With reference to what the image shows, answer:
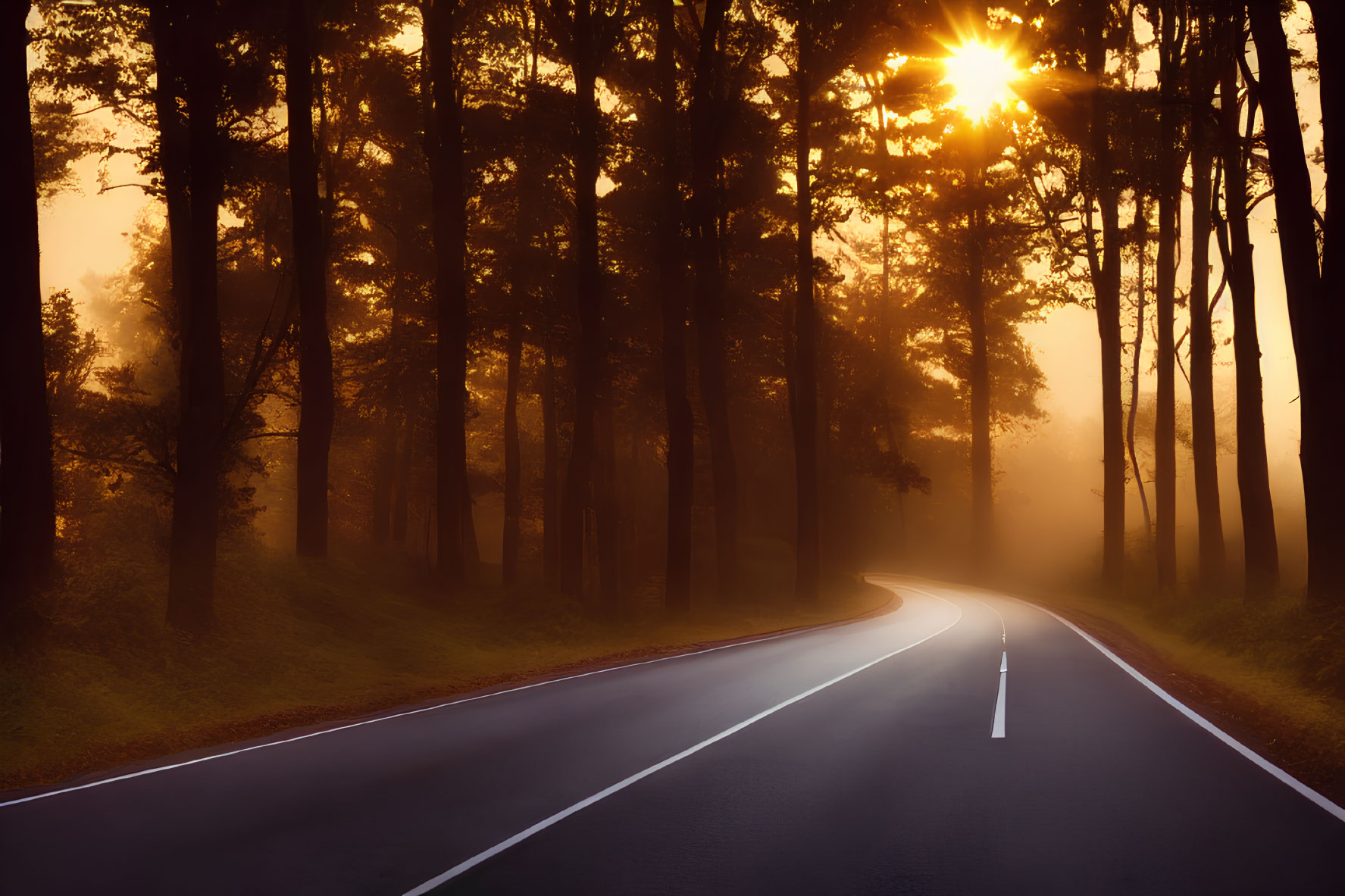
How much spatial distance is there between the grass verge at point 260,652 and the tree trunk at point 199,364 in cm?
74

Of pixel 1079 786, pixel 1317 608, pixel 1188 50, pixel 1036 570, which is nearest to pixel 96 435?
pixel 1079 786

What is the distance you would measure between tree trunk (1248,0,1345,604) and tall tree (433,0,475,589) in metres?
17.9

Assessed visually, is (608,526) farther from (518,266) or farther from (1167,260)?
(1167,260)

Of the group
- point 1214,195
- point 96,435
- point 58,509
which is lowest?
point 58,509

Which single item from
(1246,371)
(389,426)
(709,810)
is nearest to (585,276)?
(389,426)

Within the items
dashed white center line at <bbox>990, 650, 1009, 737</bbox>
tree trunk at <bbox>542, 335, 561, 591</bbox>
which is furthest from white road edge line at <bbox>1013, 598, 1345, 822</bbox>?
tree trunk at <bbox>542, 335, 561, 591</bbox>

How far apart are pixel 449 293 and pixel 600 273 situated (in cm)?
579

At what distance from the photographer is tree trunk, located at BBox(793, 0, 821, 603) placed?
114ft

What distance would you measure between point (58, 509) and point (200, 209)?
1316cm

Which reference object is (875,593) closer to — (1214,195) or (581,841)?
(1214,195)

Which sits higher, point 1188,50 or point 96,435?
point 1188,50

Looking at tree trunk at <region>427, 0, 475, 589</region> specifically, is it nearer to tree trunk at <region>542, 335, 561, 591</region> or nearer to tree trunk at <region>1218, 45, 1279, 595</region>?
tree trunk at <region>542, 335, 561, 591</region>

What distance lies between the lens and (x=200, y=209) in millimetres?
17859

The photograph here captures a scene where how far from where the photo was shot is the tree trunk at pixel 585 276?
27.2 m
